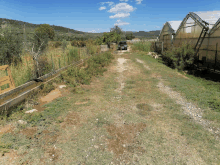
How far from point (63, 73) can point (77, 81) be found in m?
0.86

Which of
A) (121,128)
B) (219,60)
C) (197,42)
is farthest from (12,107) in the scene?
(197,42)

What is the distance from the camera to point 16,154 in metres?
2.86

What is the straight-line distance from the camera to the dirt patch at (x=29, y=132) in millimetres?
3458

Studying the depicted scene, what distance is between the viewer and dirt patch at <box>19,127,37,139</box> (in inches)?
136

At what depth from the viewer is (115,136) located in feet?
A: 12.1

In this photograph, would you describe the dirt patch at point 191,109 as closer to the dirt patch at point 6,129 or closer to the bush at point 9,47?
the dirt patch at point 6,129

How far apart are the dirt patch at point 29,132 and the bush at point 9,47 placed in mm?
5317

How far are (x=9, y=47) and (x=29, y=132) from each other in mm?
6155

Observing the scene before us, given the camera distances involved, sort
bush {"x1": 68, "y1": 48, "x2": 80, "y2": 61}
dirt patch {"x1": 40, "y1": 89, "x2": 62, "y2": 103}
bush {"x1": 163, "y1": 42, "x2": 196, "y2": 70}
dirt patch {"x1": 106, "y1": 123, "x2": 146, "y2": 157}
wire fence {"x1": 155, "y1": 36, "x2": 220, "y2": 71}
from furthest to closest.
→ bush {"x1": 68, "y1": 48, "x2": 80, "y2": 61} → bush {"x1": 163, "y1": 42, "x2": 196, "y2": 70} → wire fence {"x1": 155, "y1": 36, "x2": 220, "y2": 71} → dirt patch {"x1": 40, "y1": 89, "x2": 62, "y2": 103} → dirt patch {"x1": 106, "y1": 123, "x2": 146, "y2": 157}

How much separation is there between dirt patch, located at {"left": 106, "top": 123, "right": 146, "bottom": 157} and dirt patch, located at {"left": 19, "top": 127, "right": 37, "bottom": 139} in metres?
1.80

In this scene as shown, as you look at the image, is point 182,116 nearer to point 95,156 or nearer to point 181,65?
point 95,156

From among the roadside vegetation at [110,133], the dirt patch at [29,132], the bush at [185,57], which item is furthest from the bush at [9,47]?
the bush at [185,57]

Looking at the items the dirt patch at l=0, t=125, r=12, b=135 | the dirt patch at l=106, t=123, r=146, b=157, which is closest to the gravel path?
the dirt patch at l=106, t=123, r=146, b=157

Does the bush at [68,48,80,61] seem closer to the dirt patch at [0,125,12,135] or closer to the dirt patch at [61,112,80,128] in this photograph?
the dirt patch at [61,112,80,128]
